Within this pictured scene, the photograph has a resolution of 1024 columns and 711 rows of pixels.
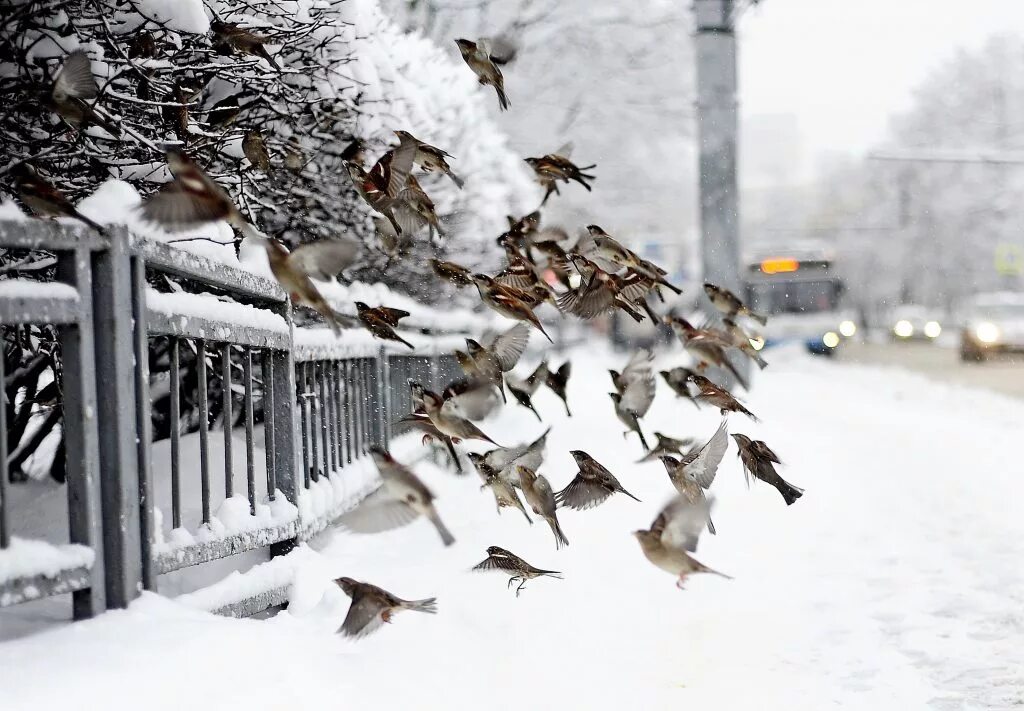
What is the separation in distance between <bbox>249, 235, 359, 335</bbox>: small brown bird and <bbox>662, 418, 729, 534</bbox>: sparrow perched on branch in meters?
1.23

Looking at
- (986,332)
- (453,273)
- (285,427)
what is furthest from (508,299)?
(986,332)

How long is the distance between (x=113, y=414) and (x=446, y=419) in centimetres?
96

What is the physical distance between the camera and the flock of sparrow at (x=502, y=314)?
9.22 feet

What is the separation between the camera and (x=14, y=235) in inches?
102

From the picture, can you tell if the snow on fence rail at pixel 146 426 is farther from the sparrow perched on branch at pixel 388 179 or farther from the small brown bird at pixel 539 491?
the small brown bird at pixel 539 491

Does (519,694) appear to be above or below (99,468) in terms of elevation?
below

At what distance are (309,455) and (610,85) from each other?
20313 millimetres

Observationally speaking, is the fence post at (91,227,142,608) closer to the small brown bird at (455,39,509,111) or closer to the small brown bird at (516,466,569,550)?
the small brown bird at (516,466,569,550)

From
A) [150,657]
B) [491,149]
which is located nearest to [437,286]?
[491,149]

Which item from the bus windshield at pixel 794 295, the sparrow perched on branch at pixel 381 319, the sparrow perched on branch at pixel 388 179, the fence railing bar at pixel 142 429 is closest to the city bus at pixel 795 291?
the bus windshield at pixel 794 295

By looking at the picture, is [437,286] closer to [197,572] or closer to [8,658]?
[197,572]

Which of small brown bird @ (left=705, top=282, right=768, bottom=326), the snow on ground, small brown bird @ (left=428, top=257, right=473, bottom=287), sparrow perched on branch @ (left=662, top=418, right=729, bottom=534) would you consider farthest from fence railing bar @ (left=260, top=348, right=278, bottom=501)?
small brown bird @ (left=705, top=282, right=768, bottom=326)

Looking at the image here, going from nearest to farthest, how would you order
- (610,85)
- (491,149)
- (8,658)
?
(8,658)
(491,149)
(610,85)

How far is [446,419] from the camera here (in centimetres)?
336
